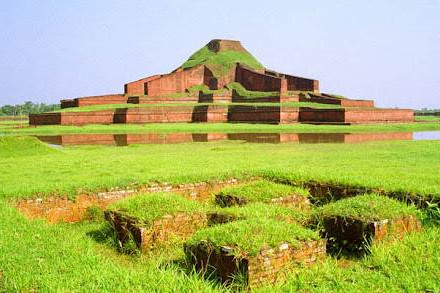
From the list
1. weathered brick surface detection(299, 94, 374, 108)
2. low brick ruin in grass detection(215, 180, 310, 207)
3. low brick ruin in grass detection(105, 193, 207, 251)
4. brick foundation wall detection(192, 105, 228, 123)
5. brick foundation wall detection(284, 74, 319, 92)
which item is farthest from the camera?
brick foundation wall detection(284, 74, 319, 92)

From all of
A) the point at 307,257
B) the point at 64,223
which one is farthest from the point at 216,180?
the point at 307,257

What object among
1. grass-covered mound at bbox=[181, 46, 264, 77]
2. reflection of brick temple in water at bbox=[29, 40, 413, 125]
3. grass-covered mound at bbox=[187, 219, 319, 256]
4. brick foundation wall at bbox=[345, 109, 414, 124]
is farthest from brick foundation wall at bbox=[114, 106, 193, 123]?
grass-covered mound at bbox=[187, 219, 319, 256]

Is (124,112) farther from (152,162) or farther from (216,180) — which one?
(216,180)

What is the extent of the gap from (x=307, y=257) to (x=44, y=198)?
3.37 m

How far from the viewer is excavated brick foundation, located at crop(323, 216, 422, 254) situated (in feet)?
13.1

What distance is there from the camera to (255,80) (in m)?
36.8

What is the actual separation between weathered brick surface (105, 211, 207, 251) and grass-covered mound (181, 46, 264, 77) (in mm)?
33589

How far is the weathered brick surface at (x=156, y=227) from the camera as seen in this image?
423 centimetres

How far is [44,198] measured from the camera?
17.9 feet

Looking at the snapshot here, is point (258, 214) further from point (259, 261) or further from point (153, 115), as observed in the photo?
point (153, 115)

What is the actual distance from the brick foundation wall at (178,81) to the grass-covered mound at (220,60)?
87cm

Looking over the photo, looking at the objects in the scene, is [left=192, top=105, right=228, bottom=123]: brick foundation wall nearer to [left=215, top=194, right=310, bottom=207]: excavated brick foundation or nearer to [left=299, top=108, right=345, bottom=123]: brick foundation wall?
[left=299, top=108, right=345, bottom=123]: brick foundation wall

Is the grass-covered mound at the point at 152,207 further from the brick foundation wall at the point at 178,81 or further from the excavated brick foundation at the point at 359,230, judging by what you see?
the brick foundation wall at the point at 178,81

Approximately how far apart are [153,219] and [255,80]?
33168 millimetres
